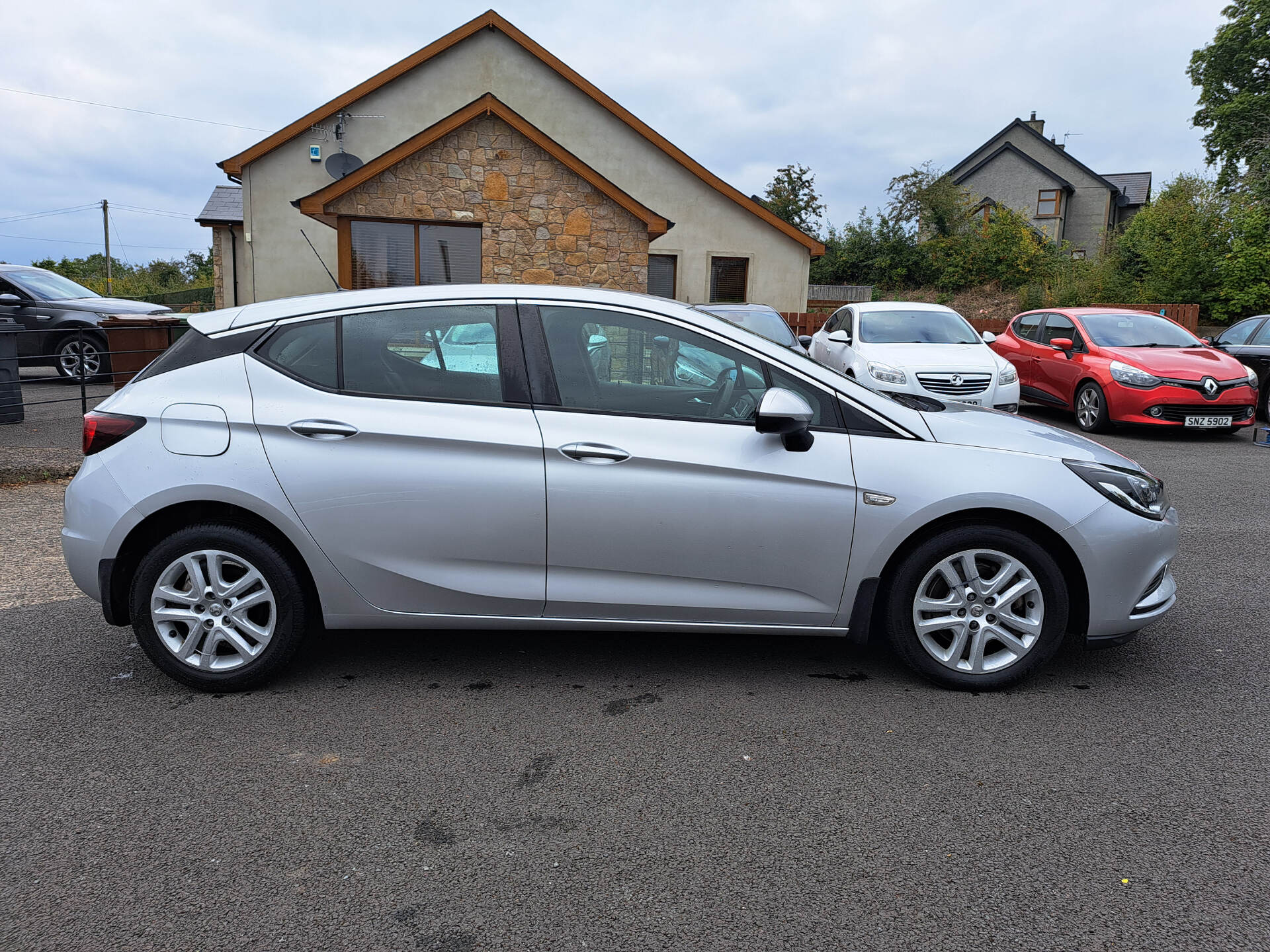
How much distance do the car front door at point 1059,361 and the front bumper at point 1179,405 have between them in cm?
100

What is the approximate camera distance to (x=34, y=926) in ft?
7.75

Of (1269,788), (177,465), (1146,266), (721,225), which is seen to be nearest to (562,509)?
(177,465)

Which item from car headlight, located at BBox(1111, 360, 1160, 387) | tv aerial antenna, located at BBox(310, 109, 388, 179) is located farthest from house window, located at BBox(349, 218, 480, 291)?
car headlight, located at BBox(1111, 360, 1160, 387)

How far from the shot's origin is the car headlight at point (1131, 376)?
11625 millimetres

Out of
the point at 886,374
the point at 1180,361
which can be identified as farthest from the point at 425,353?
the point at 1180,361

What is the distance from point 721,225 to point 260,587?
18.6 m

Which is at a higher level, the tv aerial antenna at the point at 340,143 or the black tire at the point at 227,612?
the tv aerial antenna at the point at 340,143

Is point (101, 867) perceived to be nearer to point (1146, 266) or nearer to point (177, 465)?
point (177, 465)

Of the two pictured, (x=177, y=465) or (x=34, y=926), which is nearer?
(x=34, y=926)

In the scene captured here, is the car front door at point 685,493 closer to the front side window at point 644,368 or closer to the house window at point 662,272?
the front side window at point 644,368

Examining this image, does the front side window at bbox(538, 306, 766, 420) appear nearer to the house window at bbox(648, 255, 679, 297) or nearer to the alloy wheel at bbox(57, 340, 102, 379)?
the alloy wheel at bbox(57, 340, 102, 379)

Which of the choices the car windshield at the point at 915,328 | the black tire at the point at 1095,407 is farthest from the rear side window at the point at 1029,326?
the black tire at the point at 1095,407

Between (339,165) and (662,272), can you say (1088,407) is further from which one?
(339,165)

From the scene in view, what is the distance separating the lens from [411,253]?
13867 mm
